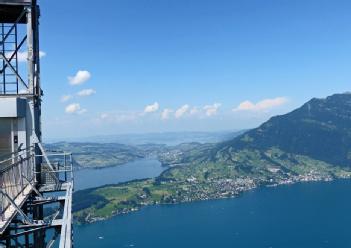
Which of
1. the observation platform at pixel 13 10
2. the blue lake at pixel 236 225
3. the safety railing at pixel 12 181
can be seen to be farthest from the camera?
the blue lake at pixel 236 225

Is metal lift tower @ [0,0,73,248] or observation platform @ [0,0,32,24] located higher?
observation platform @ [0,0,32,24]

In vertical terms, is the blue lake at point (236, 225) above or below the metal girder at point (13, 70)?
below

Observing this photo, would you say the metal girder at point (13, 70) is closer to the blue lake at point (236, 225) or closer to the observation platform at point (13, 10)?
the observation platform at point (13, 10)

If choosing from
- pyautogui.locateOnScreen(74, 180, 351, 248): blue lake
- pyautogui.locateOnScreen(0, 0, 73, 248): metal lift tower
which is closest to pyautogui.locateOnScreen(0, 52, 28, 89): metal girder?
pyautogui.locateOnScreen(0, 0, 73, 248): metal lift tower

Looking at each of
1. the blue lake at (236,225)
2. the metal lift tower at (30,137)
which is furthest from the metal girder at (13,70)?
the blue lake at (236,225)

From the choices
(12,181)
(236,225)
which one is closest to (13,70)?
(12,181)

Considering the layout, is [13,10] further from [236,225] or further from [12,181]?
[236,225]

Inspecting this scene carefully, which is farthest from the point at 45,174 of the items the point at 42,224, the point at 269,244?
the point at 269,244

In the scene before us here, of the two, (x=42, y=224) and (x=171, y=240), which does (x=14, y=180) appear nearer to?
(x=42, y=224)

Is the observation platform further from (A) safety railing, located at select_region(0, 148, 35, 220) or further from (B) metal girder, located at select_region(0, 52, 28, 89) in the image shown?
(A) safety railing, located at select_region(0, 148, 35, 220)
